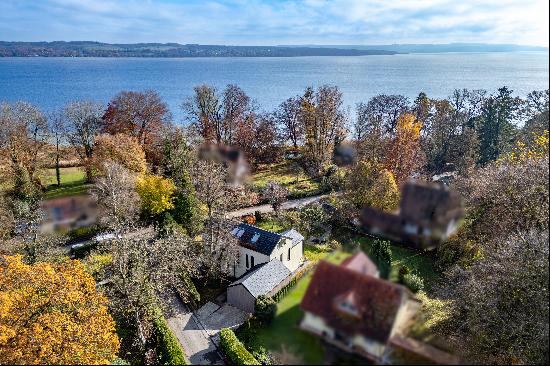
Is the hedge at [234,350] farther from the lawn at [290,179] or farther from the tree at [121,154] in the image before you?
the lawn at [290,179]

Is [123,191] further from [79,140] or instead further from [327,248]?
[79,140]

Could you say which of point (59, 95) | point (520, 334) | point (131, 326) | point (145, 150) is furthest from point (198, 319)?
point (59, 95)

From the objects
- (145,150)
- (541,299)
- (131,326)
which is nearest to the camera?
(541,299)

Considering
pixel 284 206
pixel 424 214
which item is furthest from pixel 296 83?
pixel 424 214

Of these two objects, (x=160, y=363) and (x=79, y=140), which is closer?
(x=160, y=363)

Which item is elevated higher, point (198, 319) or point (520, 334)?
point (520, 334)

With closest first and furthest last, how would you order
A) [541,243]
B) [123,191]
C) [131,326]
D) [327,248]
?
[541,243] < [131,326] < [123,191] < [327,248]

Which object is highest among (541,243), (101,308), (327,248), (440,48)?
(440,48)

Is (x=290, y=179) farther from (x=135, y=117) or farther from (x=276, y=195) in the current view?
(x=135, y=117)
